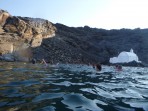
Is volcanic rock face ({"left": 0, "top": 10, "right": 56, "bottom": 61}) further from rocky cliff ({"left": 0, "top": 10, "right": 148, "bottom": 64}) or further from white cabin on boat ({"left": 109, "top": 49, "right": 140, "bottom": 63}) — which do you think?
white cabin on boat ({"left": 109, "top": 49, "right": 140, "bottom": 63})

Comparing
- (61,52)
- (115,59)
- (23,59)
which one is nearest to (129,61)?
(115,59)

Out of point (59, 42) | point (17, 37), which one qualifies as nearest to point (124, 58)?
point (59, 42)

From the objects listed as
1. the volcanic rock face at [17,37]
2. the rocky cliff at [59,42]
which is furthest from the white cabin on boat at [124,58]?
the volcanic rock face at [17,37]

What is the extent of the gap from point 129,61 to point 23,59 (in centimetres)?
3823

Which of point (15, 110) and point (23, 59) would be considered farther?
point (23, 59)

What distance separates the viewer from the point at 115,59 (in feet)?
262

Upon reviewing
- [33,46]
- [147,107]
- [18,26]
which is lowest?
[147,107]

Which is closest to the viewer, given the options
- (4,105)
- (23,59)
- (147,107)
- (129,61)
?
(4,105)

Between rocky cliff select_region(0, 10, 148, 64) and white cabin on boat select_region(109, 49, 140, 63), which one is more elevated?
rocky cliff select_region(0, 10, 148, 64)

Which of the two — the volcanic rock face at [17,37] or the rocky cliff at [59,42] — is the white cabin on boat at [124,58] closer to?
the rocky cliff at [59,42]

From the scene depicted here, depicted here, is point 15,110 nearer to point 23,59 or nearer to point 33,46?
point 23,59

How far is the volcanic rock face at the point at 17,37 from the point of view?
2170 inches

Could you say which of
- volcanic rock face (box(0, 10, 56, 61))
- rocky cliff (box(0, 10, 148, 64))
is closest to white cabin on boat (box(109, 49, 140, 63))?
rocky cliff (box(0, 10, 148, 64))

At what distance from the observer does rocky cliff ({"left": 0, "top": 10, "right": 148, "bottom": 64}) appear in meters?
58.6
